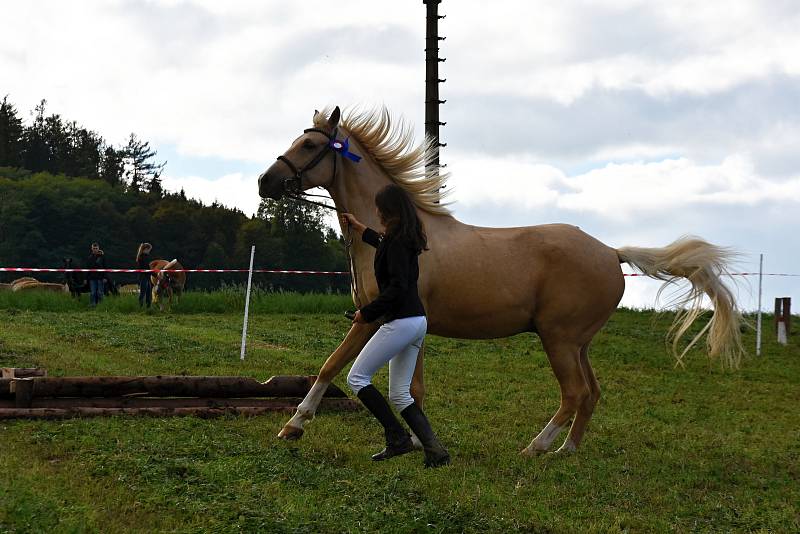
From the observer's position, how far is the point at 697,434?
34.3 feet

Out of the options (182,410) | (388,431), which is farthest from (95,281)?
(388,431)

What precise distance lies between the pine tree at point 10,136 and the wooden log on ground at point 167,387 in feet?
296

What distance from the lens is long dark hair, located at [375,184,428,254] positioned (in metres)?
7.00

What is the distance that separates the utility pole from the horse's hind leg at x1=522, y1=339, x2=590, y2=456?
1696 centimetres

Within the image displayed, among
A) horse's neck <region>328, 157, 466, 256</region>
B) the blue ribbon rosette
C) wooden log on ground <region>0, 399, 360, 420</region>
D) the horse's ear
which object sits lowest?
wooden log on ground <region>0, 399, 360, 420</region>

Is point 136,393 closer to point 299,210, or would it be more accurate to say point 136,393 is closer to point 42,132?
point 299,210

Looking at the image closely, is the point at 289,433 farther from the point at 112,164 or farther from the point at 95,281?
the point at 112,164

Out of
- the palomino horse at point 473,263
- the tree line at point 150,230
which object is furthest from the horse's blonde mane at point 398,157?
the tree line at point 150,230

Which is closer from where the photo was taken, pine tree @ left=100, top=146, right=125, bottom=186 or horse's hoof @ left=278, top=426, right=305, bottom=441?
horse's hoof @ left=278, top=426, right=305, bottom=441

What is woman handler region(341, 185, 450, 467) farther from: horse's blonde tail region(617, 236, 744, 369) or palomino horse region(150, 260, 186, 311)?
palomino horse region(150, 260, 186, 311)

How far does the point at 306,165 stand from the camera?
27.3 ft

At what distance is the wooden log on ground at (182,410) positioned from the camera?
845cm

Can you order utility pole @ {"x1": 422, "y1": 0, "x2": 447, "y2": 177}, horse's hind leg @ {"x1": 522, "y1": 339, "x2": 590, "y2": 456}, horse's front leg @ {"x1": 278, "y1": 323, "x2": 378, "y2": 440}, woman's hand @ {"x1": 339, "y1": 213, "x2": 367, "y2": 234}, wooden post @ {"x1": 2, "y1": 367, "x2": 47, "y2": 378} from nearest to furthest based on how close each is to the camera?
woman's hand @ {"x1": 339, "y1": 213, "x2": 367, "y2": 234} → horse's front leg @ {"x1": 278, "y1": 323, "x2": 378, "y2": 440} → horse's hind leg @ {"x1": 522, "y1": 339, "x2": 590, "y2": 456} → wooden post @ {"x1": 2, "y1": 367, "x2": 47, "y2": 378} → utility pole @ {"x1": 422, "y1": 0, "x2": 447, "y2": 177}

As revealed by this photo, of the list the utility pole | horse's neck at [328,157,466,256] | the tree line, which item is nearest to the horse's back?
horse's neck at [328,157,466,256]
